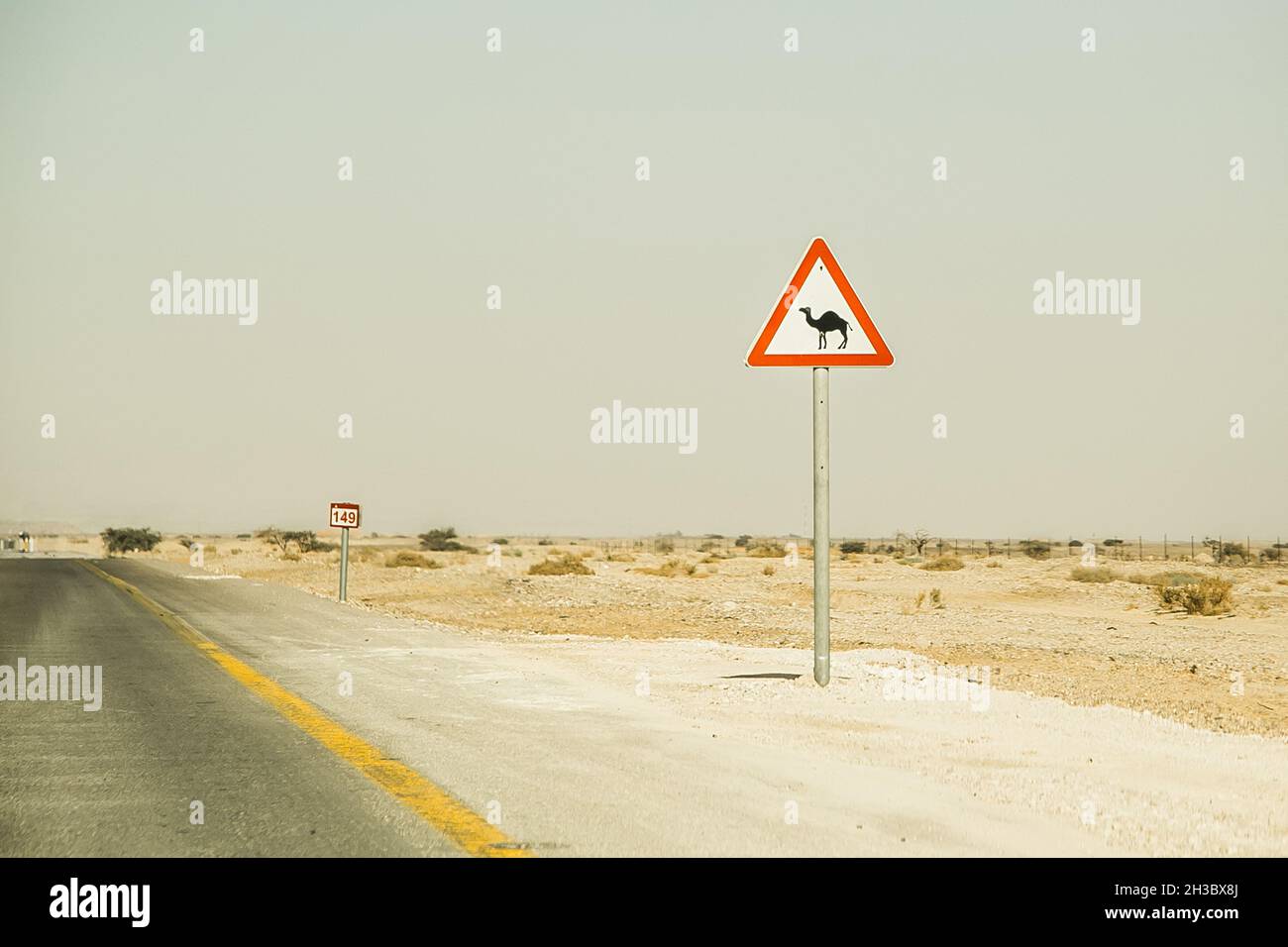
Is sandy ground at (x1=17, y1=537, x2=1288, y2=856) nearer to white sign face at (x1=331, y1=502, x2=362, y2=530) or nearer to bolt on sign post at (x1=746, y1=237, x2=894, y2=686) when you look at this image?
bolt on sign post at (x1=746, y1=237, x2=894, y2=686)

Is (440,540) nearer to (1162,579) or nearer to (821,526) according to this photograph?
(1162,579)

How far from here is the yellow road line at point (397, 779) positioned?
5.54 metres

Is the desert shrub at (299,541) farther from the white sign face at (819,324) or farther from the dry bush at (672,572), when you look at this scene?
the white sign face at (819,324)

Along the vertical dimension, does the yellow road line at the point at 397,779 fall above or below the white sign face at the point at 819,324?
below

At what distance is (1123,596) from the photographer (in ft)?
129

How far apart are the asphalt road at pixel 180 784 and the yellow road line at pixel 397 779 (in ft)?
0.28

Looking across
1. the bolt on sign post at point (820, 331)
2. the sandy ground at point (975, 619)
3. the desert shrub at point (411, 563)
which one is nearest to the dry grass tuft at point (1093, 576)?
the sandy ground at point (975, 619)

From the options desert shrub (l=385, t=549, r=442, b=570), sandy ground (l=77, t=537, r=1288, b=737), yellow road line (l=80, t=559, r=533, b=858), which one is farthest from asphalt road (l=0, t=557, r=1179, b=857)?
desert shrub (l=385, t=549, r=442, b=570)

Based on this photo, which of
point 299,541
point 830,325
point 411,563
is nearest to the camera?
point 830,325

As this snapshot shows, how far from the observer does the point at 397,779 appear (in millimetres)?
7008

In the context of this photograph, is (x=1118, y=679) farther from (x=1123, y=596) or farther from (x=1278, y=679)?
(x=1123, y=596)

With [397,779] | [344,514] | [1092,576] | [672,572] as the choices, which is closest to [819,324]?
[397,779]

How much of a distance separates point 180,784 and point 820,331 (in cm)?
573
